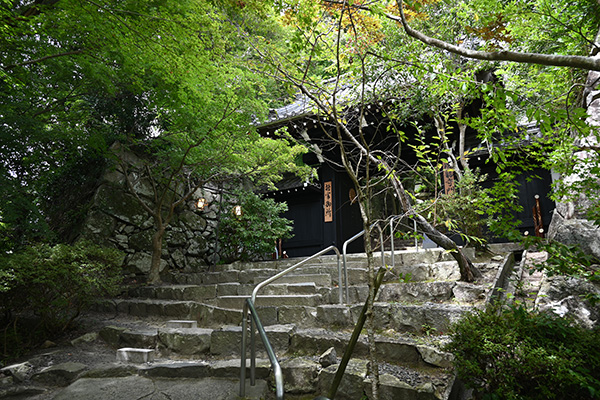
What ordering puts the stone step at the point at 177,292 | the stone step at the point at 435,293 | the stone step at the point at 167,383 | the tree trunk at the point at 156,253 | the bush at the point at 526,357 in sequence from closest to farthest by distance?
the bush at the point at 526,357 < the stone step at the point at 167,383 < the stone step at the point at 435,293 < the stone step at the point at 177,292 < the tree trunk at the point at 156,253

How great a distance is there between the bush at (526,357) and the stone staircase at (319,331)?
449mm

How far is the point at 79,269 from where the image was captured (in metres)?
5.33

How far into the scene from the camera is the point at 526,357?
259cm

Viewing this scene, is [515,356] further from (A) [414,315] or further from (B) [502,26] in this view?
(B) [502,26]

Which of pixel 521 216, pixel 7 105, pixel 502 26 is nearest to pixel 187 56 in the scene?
pixel 7 105

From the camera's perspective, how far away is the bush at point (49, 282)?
4.91 meters

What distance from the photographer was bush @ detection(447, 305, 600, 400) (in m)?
2.48

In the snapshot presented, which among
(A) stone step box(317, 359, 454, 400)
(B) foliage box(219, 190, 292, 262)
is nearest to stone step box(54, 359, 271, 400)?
(A) stone step box(317, 359, 454, 400)

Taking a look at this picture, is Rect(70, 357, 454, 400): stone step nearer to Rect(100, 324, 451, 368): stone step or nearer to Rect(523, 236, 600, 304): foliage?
Rect(100, 324, 451, 368): stone step

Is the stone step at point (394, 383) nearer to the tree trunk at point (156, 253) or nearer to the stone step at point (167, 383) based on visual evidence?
the stone step at point (167, 383)

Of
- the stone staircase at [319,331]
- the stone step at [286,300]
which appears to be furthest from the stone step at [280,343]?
the stone step at [286,300]

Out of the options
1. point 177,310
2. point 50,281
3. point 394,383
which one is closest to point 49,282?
point 50,281

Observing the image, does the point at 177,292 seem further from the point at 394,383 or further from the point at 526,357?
the point at 526,357

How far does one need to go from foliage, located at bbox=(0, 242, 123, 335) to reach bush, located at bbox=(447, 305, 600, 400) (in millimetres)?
5572
